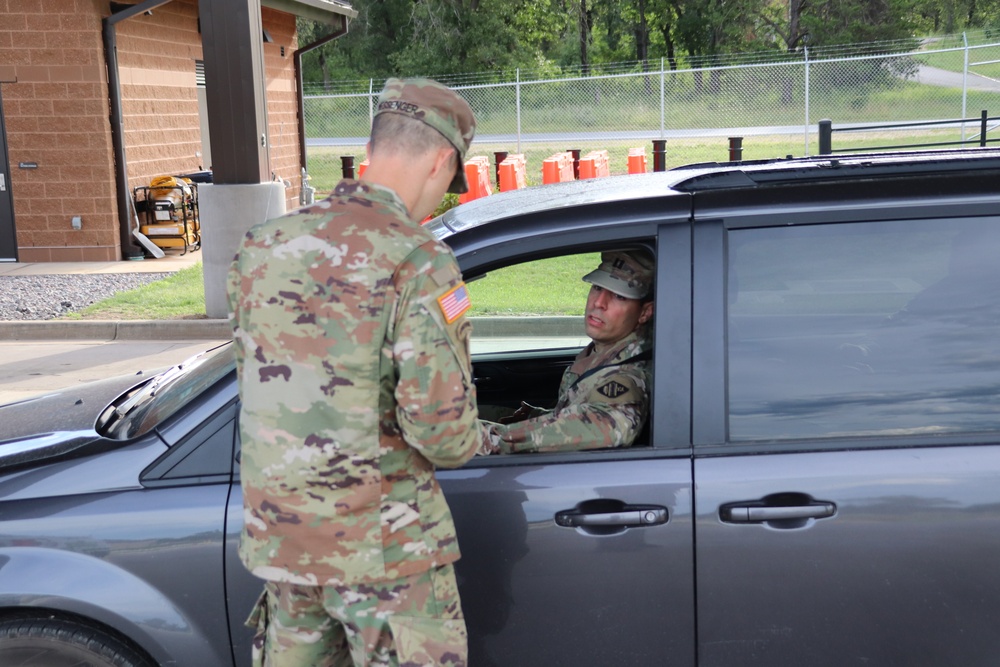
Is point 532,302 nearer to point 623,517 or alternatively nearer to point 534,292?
point 534,292

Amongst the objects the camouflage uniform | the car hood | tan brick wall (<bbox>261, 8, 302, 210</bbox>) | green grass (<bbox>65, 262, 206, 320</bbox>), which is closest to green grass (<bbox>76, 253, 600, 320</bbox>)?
green grass (<bbox>65, 262, 206, 320</bbox>)

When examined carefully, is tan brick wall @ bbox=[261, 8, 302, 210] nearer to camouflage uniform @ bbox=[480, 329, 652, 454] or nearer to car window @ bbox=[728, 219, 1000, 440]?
camouflage uniform @ bbox=[480, 329, 652, 454]

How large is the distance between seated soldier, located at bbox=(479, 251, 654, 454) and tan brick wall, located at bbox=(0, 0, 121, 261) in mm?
11865

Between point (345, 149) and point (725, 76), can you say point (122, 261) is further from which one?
point (725, 76)

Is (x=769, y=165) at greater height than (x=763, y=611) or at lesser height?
greater

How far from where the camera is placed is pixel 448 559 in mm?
2082

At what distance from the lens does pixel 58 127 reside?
13438 mm

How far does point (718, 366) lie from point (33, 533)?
5.49 ft

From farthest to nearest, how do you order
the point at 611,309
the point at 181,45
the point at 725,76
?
the point at 725,76, the point at 181,45, the point at 611,309

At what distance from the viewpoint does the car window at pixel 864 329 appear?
2.47m

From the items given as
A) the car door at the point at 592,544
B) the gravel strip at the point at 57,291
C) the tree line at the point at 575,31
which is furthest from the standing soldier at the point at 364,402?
the tree line at the point at 575,31

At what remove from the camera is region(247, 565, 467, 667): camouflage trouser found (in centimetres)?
202

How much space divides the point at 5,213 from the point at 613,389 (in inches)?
509

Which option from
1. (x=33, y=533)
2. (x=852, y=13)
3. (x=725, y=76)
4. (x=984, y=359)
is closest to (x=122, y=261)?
(x=33, y=533)
